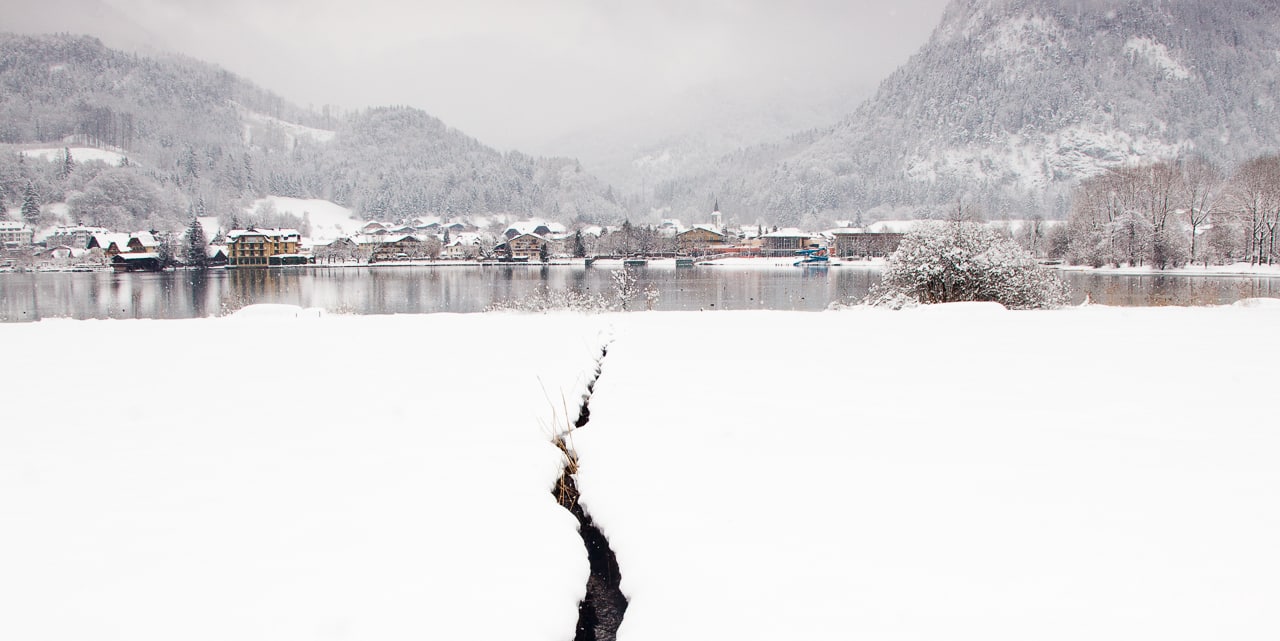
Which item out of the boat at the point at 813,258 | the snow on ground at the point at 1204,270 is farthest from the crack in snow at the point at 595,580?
the boat at the point at 813,258

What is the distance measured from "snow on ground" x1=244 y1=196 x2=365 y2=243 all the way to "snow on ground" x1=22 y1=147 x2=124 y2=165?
36111 millimetres

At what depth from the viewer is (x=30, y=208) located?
121 metres

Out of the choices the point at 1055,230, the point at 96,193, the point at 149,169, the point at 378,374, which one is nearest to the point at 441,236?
the point at 96,193

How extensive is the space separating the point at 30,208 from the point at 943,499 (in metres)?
169

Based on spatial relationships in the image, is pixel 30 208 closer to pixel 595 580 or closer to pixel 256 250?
pixel 256 250

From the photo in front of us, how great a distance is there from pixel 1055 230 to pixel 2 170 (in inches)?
7529

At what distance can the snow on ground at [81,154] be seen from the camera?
513ft

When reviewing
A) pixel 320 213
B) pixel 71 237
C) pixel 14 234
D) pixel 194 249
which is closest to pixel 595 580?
pixel 194 249

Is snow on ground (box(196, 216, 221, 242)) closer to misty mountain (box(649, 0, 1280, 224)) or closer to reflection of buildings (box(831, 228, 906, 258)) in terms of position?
reflection of buildings (box(831, 228, 906, 258))

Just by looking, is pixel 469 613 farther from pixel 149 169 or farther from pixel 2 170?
pixel 149 169

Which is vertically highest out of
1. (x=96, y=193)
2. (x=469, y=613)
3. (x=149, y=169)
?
(x=149, y=169)

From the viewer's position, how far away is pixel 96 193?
427 ft

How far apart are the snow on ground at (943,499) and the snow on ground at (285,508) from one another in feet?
2.43

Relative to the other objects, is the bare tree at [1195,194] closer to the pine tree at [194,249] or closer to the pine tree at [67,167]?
the pine tree at [194,249]
